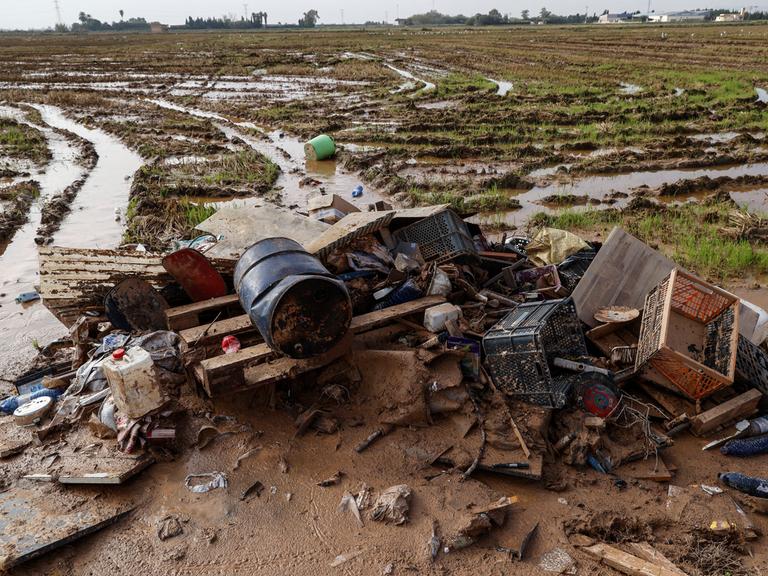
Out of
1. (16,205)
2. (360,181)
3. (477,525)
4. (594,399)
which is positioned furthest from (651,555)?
(16,205)

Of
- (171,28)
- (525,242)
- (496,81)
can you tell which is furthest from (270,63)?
(171,28)

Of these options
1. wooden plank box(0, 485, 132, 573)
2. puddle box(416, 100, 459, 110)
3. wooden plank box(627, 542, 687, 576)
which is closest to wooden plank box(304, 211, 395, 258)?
wooden plank box(0, 485, 132, 573)

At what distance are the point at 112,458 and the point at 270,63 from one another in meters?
31.4

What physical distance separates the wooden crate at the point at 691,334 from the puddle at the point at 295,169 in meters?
5.84

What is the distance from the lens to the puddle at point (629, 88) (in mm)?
19219

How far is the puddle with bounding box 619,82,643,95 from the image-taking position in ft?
63.1

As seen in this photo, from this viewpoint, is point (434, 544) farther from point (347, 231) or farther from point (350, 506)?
point (347, 231)

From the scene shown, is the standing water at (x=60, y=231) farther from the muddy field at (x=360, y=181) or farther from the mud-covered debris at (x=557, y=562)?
the mud-covered debris at (x=557, y=562)

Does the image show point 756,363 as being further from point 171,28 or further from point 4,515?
point 171,28

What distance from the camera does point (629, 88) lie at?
20.3 m

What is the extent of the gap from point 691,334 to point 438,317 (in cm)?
230

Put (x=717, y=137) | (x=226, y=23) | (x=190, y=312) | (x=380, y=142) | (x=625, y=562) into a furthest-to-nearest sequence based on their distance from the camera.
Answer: (x=226, y=23)
(x=380, y=142)
(x=717, y=137)
(x=190, y=312)
(x=625, y=562)

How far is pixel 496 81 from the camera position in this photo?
2309 cm

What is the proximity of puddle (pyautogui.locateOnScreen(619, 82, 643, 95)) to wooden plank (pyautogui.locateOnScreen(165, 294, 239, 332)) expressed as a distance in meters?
18.4
